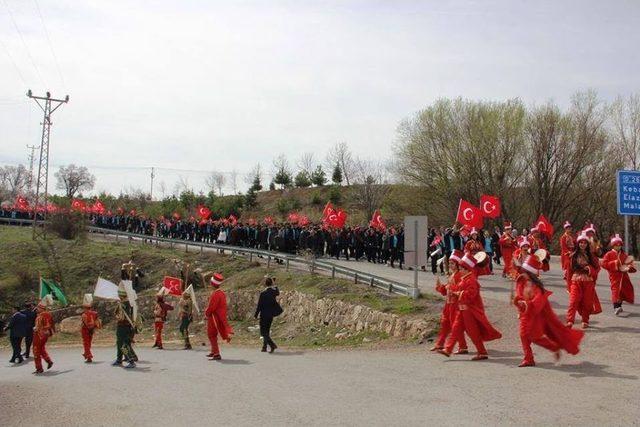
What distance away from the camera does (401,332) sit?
16.6 m

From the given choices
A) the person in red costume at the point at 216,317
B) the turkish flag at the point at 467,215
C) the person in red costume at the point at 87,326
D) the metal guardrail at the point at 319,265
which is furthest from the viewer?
the turkish flag at the point at 467,215

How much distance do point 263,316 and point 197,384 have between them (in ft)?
15.2

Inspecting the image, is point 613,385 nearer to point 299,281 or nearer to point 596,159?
point 299,281

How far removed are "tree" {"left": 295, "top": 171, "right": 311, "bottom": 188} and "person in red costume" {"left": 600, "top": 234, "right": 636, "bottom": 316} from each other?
6528 centimetres

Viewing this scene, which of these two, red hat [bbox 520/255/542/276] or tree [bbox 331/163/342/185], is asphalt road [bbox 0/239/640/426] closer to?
red hat [bbox 520/255/542/276]

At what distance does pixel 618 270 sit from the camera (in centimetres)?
1506

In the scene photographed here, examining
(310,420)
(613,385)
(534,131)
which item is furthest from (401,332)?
(534,131)

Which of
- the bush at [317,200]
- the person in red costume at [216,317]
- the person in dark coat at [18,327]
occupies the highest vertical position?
the bush at [317,200]

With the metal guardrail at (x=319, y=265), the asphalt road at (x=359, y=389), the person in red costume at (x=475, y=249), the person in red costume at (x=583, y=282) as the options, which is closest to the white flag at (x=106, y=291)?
the asphalt road at (x=359, y=389)

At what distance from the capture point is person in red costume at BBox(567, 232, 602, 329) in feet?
44.7

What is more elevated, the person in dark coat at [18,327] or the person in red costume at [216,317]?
the person in red costume at [216,317]

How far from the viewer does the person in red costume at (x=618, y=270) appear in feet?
49.4

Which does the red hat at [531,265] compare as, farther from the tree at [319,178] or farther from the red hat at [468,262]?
the tree at [319,178]

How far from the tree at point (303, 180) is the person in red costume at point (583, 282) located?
66.4 m
